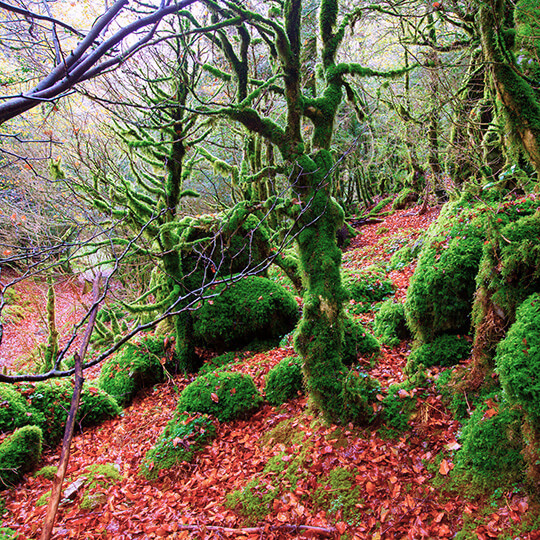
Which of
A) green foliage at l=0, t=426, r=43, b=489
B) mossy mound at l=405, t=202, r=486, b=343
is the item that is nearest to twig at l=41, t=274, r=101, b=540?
mossy mound at l=405, t=202, r=486, b=343

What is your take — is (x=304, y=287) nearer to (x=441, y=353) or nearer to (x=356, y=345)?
(x=356, y=345)

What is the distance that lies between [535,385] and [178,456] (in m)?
4.58

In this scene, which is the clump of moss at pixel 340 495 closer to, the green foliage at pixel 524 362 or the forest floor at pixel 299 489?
the forest floor at pixel 299 489

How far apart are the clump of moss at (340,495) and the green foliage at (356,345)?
2.17 meters

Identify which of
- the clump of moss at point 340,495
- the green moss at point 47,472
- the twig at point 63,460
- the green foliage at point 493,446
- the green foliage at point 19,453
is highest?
the twig at point 63,460

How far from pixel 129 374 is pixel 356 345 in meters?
5.38

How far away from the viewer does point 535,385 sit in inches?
102

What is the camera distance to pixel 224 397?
18.6 feet

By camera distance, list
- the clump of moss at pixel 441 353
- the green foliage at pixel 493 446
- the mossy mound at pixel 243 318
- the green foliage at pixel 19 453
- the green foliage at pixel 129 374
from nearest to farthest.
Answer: the green foliage at pixel 493 446 < the clump of moss at pixel 441 353 < the green foliage at pixel 19 453 < the green foliage at pixel 129 374 < the mossy mound at pixel 243 318

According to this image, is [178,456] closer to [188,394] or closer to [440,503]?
[188,394]

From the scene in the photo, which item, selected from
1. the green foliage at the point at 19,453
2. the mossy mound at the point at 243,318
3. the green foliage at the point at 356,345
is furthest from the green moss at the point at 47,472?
the green foliage at the point at 356,345

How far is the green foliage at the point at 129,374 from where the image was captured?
25.0 ft

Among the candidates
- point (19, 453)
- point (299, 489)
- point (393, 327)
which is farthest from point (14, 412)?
point (393, 327)

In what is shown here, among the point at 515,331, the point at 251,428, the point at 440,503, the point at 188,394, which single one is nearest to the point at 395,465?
the point at 440,503
